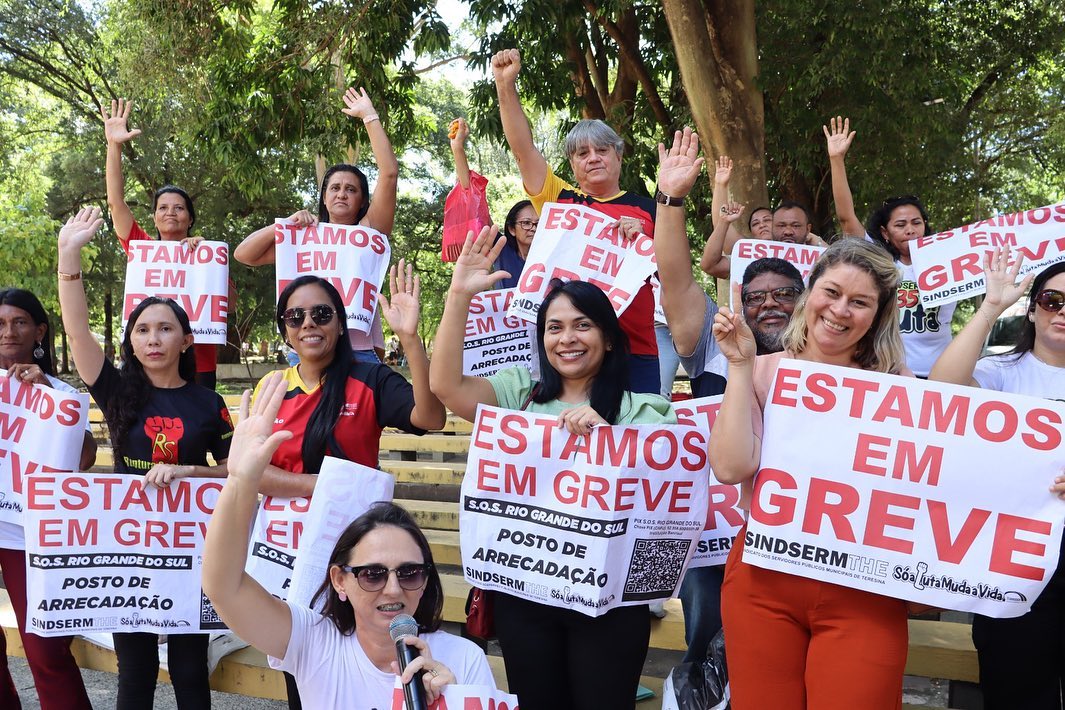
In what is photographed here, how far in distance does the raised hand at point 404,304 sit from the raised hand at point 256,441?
1.02 metres

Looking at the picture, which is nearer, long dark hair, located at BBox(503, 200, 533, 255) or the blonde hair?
the blonde hair

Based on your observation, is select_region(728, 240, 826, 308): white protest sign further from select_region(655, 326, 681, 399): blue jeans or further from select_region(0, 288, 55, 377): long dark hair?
select_region(0, 288, 55, 377): long dark hair

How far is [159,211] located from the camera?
589 centimetres

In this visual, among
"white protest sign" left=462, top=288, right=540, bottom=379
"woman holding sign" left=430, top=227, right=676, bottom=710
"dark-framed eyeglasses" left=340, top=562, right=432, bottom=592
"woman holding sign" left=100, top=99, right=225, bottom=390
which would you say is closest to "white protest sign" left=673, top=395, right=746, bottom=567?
"woman holding sign" left=430, top=227, right=676, bottom=710

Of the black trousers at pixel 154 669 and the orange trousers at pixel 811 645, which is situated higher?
the orange trousers at pixel 811 645

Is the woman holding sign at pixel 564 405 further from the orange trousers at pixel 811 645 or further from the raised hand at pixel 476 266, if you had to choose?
the orange trousers at pixel 811 645

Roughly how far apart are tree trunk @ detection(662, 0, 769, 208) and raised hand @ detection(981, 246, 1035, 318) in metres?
7.04

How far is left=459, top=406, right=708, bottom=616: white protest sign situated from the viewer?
3.35 meters

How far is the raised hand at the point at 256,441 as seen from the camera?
2.55 meters

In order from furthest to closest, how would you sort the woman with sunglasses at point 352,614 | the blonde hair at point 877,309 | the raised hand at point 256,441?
the blonde hair at point 877,309
the woman with sunglasses at point 352,614
the raised hand at point 256,441

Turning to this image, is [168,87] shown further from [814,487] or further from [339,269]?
[814,487]

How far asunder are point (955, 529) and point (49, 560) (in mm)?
3583

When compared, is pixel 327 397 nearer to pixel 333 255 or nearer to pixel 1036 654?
pixel 333 255

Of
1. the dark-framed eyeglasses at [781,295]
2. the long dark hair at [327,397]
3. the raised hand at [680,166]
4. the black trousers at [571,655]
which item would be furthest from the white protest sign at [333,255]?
the black trousers at [571,655]
